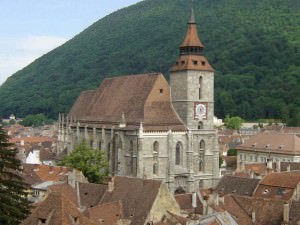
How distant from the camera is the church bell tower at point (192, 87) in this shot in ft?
232

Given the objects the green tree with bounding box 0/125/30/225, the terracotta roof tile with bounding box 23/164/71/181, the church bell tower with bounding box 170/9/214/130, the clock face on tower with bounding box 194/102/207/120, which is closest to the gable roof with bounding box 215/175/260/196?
the church bell tower with bounding box 170/9/214/130

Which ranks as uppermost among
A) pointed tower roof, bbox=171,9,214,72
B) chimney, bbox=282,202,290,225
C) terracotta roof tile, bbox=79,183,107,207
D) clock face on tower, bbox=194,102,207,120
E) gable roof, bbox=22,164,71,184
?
pointed tower roof, bbox=171,9,214,72

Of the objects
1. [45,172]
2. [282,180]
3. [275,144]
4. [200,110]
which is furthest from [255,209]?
[275,144]

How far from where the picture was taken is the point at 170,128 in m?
68.4

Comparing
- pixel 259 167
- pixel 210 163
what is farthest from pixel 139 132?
pixel 259 167

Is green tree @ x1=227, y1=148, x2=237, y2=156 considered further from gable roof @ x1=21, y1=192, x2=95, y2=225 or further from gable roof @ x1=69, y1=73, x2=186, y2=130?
gable roof @ x1=21, y1=192, x2=95, y2=225

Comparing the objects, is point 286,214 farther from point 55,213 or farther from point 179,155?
point 179,155

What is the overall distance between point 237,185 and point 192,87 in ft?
60.5

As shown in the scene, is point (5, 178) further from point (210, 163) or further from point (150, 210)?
point (210, 163)

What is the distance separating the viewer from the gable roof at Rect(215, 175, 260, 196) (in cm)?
5494

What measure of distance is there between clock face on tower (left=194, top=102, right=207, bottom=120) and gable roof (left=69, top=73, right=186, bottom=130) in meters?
2.58

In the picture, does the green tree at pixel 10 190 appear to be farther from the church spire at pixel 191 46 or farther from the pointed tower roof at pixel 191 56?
the church spire at pixel 191 46

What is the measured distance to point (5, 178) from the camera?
107ft

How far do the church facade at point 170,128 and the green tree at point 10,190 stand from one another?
33.5m
